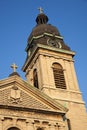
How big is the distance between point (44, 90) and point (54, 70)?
10.9 feet

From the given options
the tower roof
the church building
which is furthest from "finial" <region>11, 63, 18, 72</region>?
the tower roof

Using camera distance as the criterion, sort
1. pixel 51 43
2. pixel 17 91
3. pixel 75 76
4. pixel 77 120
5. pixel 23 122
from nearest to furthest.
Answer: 1. pixel 23 122
2. pixel 17 91
3. pixel 77 120
4. pixel 75 76
5. pixel 51 43

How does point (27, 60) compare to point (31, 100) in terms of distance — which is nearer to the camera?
point (31, 100)

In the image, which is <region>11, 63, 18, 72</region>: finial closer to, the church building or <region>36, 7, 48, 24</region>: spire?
the church building

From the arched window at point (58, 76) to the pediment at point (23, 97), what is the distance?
5976mm

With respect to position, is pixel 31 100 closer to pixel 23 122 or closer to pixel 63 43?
pixel 23 122

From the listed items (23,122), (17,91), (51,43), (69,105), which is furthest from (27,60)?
(23,122)

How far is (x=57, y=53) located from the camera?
32.2 metres

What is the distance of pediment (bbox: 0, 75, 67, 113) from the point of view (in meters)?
22.4

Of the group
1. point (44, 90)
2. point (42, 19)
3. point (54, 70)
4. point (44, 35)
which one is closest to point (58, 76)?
point (54, 70)

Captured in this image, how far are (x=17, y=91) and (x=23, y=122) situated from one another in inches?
A: 105

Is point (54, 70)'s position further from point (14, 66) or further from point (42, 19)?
point (42, 19)

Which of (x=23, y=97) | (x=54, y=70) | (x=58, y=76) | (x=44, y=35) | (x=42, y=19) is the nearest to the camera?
(x=23, y=97)

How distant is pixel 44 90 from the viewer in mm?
28234
